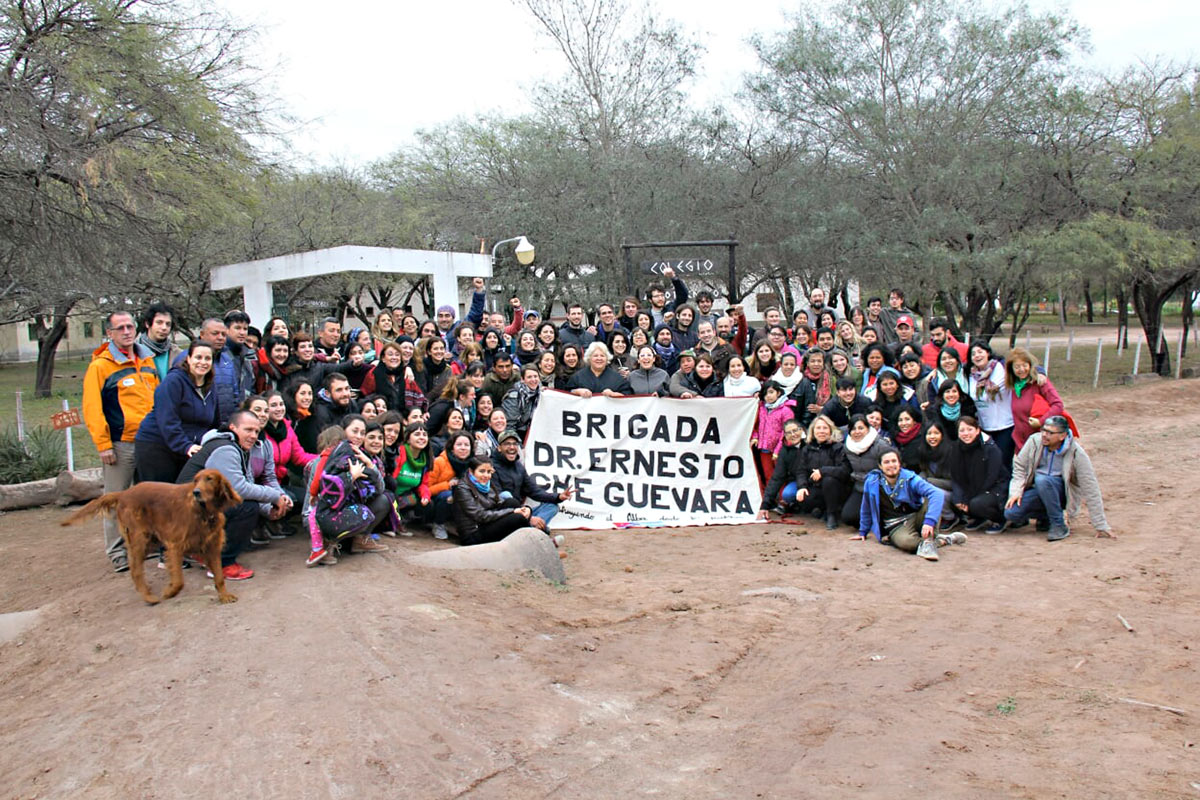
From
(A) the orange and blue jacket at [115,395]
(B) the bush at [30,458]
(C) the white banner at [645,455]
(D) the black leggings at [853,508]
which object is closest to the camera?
(A) the orange and blue jacket at [115,395]

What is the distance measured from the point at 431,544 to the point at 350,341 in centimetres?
239

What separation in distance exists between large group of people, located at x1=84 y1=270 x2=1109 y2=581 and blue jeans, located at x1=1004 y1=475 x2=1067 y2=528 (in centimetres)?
2

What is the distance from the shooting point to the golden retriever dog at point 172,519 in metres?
5.51

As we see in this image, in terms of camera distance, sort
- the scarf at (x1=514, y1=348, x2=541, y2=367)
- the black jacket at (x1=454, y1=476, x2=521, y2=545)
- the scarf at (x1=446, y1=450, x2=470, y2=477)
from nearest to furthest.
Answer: the black jacket at (x1=454, y1=476, x2=521, y2=545), the scarf at (x1=446, y1=450, x2=470, y2=477), the scarf at (x1=514, y1=348, x2=541, y2=367)

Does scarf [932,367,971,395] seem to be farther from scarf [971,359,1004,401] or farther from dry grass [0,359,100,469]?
dry grass [0,359,100,469]

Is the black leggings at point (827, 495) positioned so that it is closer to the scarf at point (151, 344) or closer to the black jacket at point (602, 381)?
the black jacket at point (602, 381)

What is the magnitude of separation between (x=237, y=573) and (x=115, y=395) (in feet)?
5.18

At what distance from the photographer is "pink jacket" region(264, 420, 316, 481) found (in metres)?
7.05

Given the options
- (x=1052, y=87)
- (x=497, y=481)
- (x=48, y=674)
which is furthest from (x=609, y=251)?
(x=48, y=674)

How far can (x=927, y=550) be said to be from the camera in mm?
7676

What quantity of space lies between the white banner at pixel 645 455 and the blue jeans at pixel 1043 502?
2.43m

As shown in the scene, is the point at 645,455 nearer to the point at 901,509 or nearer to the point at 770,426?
the point at 770,426

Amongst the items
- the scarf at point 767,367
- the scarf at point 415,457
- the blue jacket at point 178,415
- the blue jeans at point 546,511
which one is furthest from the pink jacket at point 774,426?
the blue jacket at point 178,415

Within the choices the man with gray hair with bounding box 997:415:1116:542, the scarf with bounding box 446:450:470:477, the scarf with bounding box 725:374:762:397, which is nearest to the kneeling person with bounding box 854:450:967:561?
the man with gray hair with bounding box 997:415:1116:542
